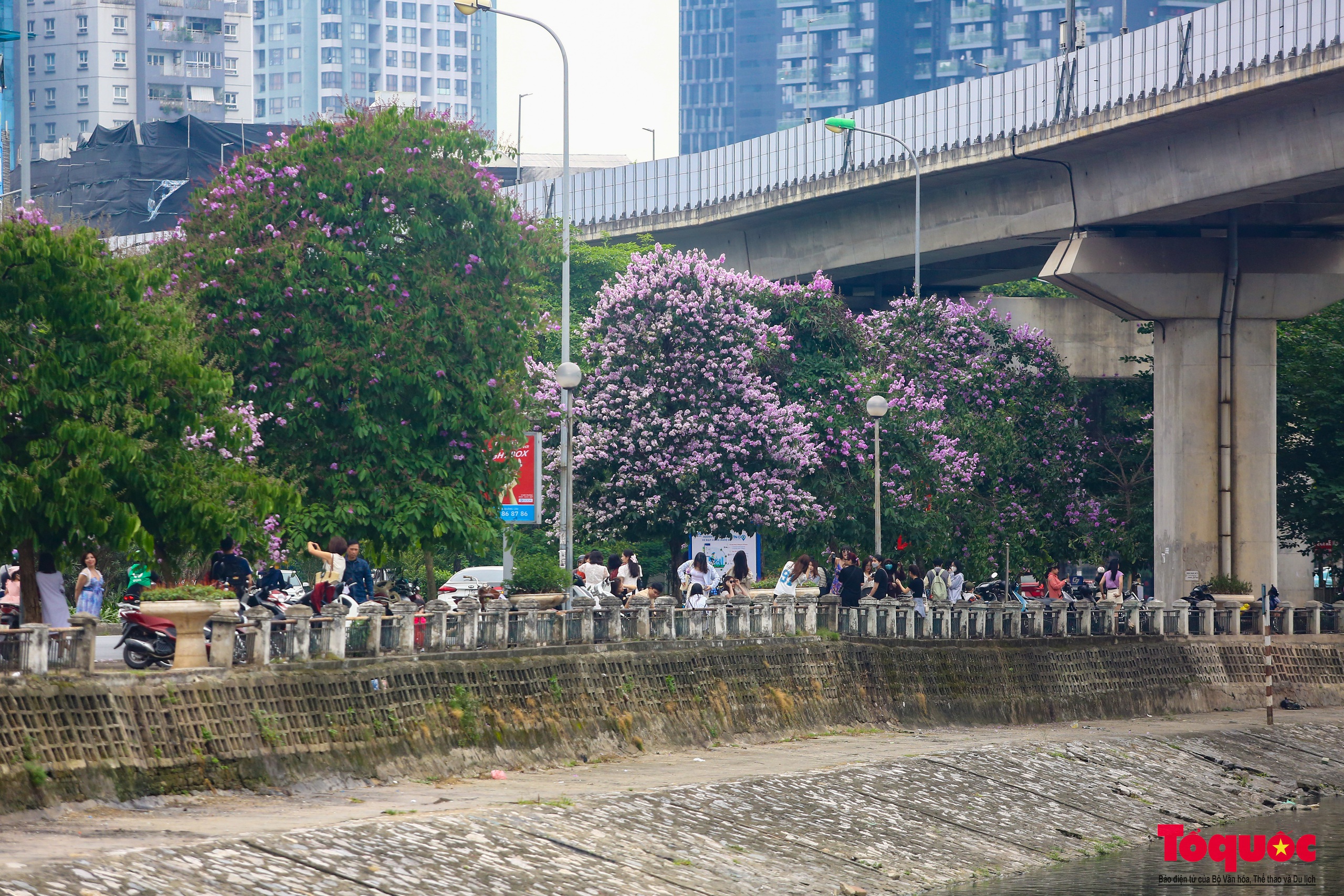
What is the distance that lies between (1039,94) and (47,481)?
26.3 meters

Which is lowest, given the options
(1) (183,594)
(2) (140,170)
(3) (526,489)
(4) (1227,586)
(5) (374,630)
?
(4) (1227,586)

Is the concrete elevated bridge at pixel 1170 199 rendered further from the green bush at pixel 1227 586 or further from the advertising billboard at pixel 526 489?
the advertising billboard at pixel 526 489

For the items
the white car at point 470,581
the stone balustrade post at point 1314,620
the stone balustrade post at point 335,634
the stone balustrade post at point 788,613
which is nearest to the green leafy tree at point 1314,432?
→ the stone balustrade post at point 1314,620

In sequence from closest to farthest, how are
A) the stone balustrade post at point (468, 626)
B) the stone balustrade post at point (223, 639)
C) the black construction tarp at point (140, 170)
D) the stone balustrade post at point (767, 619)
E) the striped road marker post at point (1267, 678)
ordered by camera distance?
the stone balustrade post at point (223, 639) → the stone balustrade post at point (468, 626) → the stone balustrade post at point (767, 619) → the striped road marker post at point (1267, 678) → the black construction tarp at point (140, 170)

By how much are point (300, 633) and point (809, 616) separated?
11952mm

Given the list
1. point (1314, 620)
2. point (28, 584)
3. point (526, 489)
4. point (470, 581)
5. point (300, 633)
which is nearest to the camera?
point (300, 633)

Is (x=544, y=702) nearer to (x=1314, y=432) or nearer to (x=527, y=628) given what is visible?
(x=527, y=628)

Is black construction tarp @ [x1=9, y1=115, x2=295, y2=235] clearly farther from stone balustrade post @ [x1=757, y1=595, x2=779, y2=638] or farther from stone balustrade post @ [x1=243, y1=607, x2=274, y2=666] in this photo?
stone balustrade post @ [x1=243, y1=607, x2=274, y2=666]

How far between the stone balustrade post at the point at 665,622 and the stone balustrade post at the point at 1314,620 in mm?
20012

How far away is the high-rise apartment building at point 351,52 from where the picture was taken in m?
191

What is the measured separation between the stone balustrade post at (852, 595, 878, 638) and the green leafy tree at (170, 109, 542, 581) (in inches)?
257

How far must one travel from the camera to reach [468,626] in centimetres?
2305

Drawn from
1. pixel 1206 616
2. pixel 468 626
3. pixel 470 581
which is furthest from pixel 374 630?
pixel 470 581

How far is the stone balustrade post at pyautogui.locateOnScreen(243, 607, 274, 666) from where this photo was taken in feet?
63.2
